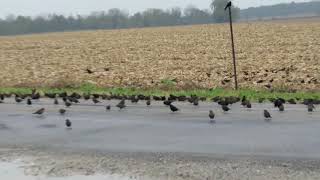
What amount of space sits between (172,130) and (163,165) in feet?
9.81

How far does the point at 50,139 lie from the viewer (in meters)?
10.1

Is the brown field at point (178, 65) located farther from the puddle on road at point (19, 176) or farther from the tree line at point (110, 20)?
the tree line at point (110, 20)

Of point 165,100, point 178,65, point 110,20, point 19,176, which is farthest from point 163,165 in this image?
point 110,20

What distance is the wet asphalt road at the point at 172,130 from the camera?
8.86 metres

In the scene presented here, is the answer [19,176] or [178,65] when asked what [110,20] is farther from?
[19,176]

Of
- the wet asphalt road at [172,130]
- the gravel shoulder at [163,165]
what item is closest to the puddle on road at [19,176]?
the gravel shoulder at [163,165]

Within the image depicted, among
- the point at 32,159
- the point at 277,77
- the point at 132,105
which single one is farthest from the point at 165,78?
the point at 32,159

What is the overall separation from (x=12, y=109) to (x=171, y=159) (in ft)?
25.4

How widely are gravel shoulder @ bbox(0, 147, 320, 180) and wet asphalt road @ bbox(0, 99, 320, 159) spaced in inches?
16.6

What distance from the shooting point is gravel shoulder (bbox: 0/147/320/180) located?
23.0 feet

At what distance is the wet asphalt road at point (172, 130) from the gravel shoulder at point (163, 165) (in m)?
0.42

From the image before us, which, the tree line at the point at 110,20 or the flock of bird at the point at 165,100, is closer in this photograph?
the flock of bird at the point at 165,100

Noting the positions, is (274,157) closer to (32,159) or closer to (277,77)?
(32,159)

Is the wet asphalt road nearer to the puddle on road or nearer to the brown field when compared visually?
the puddle on road
